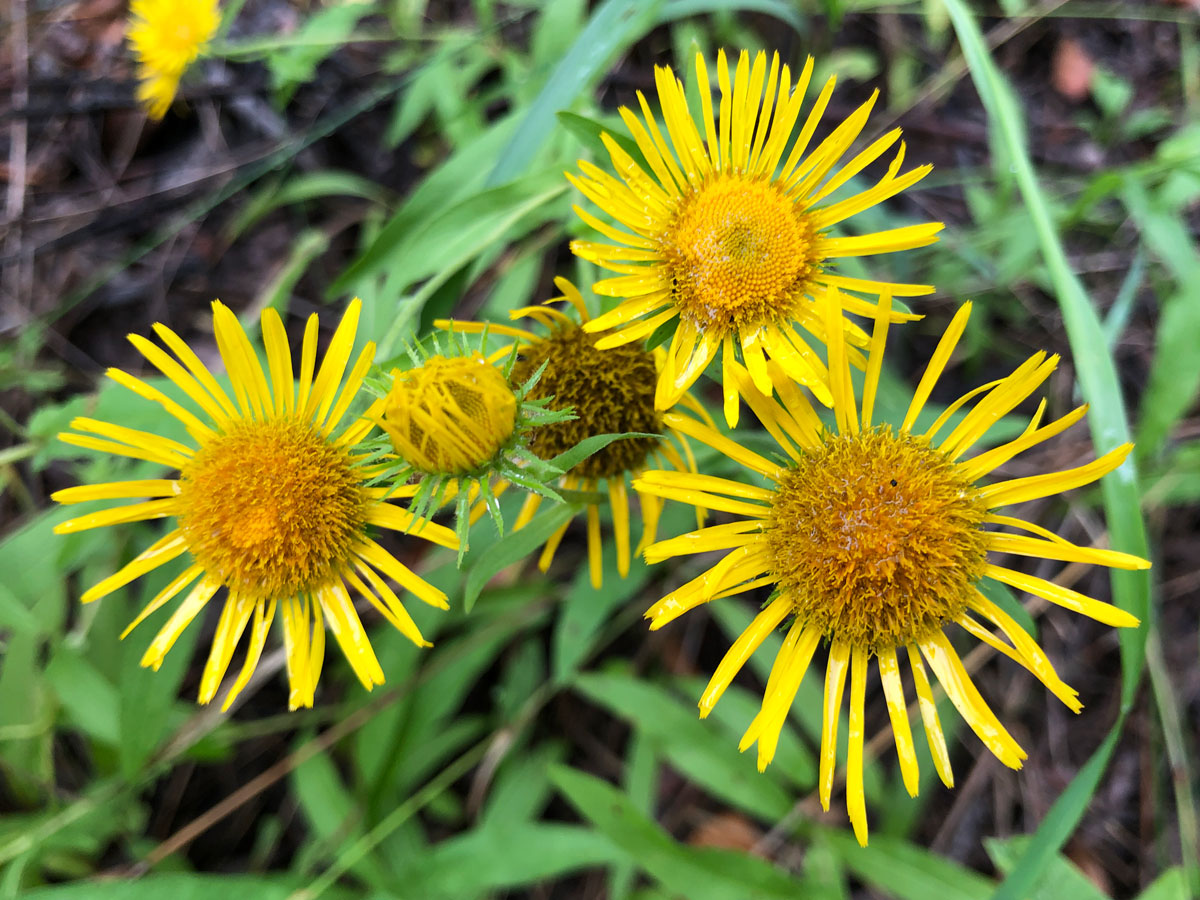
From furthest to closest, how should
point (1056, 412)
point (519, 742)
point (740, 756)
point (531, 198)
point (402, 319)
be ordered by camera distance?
1. point (1056, 412)
2. point (519, 742)
3. point (740, 756)
4. point (531, 198)
5. point (402, 319)

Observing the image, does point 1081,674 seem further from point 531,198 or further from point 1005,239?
point 531,198

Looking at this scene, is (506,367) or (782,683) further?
(782,683)

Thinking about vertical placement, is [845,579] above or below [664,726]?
above

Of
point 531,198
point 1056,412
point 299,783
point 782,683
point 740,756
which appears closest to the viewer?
point 782,683

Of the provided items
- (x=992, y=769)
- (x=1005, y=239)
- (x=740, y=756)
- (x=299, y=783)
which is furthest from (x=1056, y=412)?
(x=299, y=783)

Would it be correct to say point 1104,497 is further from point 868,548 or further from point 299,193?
point 299,193

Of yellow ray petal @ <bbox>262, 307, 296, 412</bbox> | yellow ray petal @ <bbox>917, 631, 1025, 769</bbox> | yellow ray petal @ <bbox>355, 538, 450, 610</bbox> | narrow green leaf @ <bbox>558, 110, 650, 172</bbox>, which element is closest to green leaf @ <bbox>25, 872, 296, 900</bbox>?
yellow ray petal @ <bbox>262, 307, 296, 412</bbox>

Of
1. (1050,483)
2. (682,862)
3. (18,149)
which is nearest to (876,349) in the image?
(1050,483)
